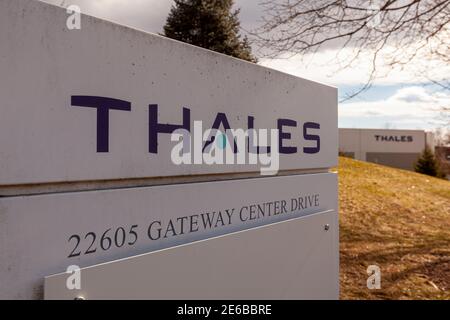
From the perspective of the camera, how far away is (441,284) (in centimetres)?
589

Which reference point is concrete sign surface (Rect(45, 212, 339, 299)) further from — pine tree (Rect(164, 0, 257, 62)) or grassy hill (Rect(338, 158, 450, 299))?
pine tree (Rect(164, 0, 257, 62))

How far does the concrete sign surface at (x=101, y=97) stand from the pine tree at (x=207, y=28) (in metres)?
13.0

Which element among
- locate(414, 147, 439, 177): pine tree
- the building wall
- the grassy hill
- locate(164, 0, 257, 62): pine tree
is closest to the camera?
the grassy hill

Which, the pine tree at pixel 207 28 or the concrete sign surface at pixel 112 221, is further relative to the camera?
the pine tree at pixel 207 28

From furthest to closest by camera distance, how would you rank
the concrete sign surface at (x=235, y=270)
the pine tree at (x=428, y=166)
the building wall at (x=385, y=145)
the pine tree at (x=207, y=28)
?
the building wall at (x=385, y=145)
the pine tree at (x=428, y=166)
the pine tree at (x=207, y=28)
the concrete sign surface at (x=235, y=270)

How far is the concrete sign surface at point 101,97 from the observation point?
1897 millimetres

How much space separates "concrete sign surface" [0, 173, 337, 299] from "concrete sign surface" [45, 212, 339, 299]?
0.08 m

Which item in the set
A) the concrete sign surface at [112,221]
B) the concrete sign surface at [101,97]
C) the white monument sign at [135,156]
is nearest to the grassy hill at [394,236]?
the white monument sign at [135,156]

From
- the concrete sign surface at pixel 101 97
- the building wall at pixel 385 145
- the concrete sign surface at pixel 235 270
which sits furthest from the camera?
the building wall at pixel 385 145

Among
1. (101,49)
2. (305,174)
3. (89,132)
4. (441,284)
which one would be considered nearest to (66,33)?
(101,49)

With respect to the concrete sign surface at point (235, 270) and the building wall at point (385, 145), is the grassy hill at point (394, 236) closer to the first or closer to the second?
the concrete sign surface at point (235, 270)

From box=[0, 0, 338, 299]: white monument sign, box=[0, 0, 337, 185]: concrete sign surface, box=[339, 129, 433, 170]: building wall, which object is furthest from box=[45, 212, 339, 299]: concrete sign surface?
box=[339, 129, 433, 170]: building wall

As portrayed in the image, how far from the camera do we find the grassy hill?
584 centimetres
